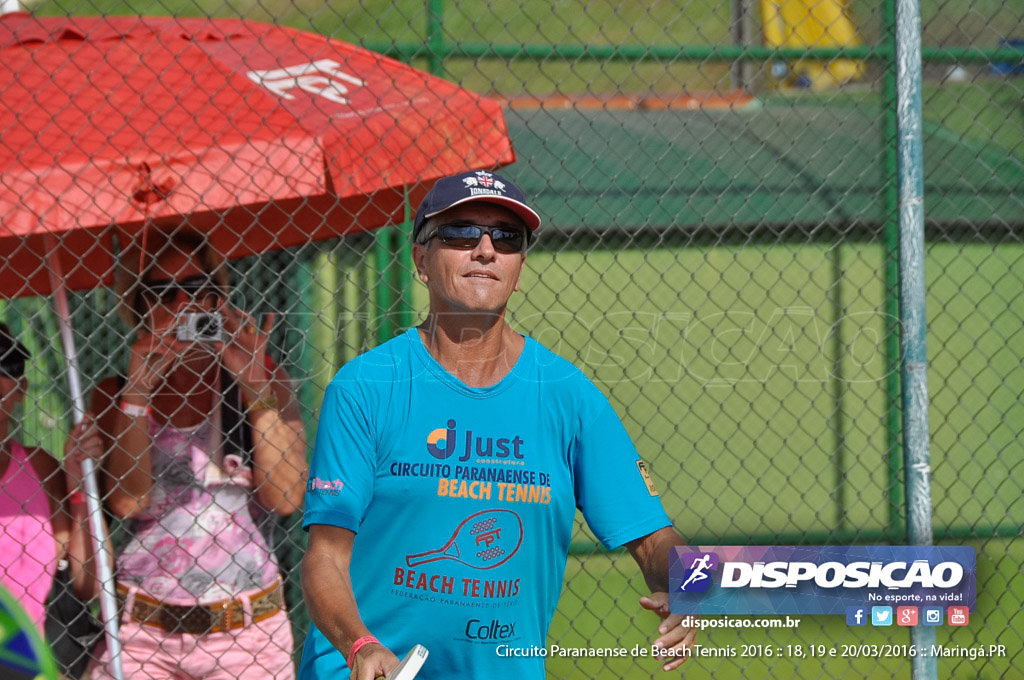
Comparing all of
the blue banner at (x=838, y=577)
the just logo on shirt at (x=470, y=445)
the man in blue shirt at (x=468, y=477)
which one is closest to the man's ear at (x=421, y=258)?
the man in blue shirt at (x=468, y=477)

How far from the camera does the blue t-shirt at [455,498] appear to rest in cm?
202

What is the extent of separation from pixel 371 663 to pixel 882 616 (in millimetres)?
1972

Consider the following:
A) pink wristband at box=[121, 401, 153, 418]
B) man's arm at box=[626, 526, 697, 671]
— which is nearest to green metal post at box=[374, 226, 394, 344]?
pink wristband at box=[121, 401, 153, 418]

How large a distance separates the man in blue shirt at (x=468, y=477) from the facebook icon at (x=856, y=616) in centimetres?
115

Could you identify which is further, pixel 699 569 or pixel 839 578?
pixel 839 578

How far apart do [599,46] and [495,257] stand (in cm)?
213

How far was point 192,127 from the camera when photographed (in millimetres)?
3002

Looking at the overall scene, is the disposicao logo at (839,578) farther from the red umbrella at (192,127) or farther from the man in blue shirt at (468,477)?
the red umbrella at (192,127)

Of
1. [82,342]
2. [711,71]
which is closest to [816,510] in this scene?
[711,71]

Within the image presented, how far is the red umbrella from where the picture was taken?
9.26 ft

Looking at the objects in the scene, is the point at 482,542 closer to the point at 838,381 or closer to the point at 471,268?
the point at 471,268
